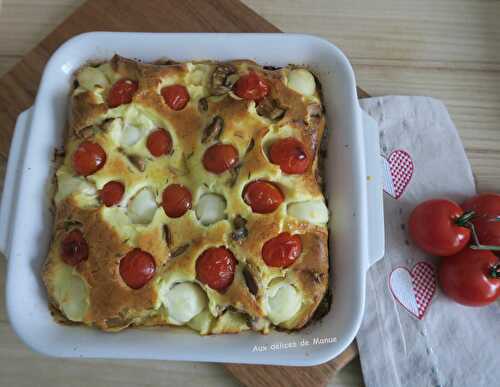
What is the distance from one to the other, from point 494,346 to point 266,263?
3.32 ft

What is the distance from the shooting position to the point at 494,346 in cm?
183

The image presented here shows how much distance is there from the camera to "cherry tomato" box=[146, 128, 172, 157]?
5.39 feet

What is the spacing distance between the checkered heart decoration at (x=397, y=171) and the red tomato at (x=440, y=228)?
0.47ft

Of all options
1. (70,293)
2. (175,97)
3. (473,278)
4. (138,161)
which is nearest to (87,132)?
(138,161)

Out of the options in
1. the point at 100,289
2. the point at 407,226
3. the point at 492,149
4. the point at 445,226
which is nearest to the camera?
the point at 100,289

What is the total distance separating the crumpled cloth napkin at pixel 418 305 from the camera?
5.90ft

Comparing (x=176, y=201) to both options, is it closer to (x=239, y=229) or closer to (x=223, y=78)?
(x=239, y=229)

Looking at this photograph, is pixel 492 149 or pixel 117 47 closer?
pixel 117 47

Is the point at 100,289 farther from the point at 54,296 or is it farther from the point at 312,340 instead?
the point at 312,340

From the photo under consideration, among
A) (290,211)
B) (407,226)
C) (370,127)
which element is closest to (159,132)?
(290,211)

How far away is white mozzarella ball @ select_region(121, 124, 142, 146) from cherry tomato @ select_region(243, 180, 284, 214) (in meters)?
0.43

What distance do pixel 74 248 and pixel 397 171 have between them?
1.32 m

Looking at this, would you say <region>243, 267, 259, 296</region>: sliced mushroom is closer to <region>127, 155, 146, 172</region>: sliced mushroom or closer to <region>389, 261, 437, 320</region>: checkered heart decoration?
<region>127, 155, 146, 172</region>: sliced mushroom

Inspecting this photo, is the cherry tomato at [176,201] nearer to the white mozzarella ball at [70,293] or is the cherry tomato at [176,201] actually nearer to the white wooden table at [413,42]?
the white mozzarella ball at [70,293]
